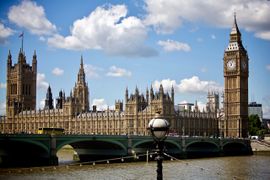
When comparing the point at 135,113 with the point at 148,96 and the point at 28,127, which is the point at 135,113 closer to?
the point at 148,96

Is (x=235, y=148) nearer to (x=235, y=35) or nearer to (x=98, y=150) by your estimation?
(x=235, y=35)

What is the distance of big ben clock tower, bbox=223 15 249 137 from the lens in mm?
101125

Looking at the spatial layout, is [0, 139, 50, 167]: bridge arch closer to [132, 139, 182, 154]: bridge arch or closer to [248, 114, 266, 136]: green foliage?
[132, 139, 182, 154]: bridge arch

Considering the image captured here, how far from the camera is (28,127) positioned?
4737 inches

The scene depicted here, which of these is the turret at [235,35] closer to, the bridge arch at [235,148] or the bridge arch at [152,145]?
the bridge arch at [235,148]

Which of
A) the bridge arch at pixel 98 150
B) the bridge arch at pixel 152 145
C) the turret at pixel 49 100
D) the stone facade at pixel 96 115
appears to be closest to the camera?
the bridge arch at pixel 98 150

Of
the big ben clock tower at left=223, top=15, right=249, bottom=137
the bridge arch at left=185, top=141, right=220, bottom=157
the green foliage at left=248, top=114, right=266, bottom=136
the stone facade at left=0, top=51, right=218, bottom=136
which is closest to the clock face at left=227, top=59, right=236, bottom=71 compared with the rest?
the big ben clock tower at left=223, top=15, right=249, bottom=137

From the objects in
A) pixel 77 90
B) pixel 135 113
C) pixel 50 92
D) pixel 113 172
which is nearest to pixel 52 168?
pixel 113 172

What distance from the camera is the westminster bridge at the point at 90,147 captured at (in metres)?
50.4

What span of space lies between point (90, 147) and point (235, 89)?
156 feet

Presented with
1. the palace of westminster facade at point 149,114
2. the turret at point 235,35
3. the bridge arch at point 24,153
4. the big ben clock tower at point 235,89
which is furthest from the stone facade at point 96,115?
the bridge arch at point 24,153

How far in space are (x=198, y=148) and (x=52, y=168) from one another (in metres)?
38.0

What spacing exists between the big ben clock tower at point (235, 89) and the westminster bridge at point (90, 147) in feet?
54.8

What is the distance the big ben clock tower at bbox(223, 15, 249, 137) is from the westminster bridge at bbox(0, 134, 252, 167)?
16709mm
